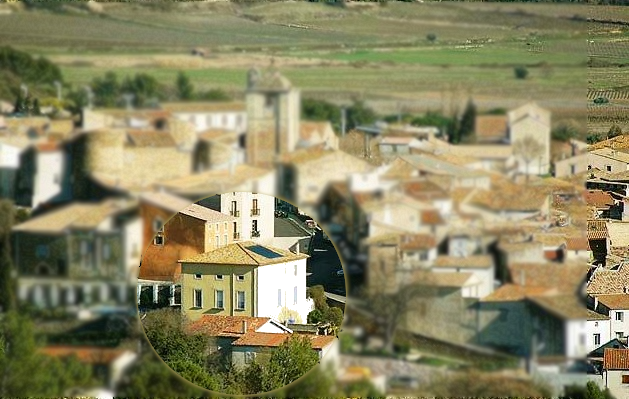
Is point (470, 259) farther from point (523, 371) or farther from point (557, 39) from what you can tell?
point (557, 39)

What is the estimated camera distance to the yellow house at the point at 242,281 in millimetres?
6074

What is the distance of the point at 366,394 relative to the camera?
6.34 metres

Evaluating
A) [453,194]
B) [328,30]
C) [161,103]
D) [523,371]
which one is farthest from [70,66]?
[523,371]

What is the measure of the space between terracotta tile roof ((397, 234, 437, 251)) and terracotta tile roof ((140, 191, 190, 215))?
86 centimetres

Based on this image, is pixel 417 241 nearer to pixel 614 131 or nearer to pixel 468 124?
pixel 468 124

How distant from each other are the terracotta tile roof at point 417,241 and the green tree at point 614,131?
66.2 ft

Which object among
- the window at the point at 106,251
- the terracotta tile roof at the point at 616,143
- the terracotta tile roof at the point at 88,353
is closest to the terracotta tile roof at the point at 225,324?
the terracotta tile roof at the point at 88,353

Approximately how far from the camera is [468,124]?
593 centimetres

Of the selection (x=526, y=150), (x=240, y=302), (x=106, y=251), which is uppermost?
(x=526, y=150)

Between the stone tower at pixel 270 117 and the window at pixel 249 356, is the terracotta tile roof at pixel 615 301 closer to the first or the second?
the window at pixel 249 356

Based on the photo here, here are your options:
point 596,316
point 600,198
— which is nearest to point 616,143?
point 600,198

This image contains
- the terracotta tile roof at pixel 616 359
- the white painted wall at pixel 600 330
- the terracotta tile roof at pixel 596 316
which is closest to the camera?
the terracotta tile roof at pixel 616 359

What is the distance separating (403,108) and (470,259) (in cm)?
65

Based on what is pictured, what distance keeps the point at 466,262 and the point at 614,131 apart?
Answer: 67.7 ft
